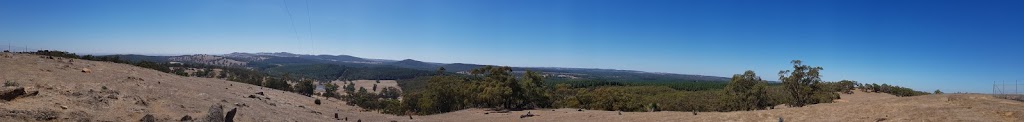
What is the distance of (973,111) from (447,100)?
5520 centimetres

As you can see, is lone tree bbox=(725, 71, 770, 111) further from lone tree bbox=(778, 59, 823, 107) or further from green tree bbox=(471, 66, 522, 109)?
green tree bbox=(471, 66, 522, 109)

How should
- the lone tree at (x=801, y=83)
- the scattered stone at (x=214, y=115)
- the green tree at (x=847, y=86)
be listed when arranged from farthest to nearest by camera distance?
1. the green tree at (x=847, y=86)
2. the lone tree at (x=801, y=83)
3. the scattered stone at (x=214, y=115)

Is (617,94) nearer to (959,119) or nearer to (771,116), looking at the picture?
(771,116)

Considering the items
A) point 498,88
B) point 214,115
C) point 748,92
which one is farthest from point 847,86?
point 214,115

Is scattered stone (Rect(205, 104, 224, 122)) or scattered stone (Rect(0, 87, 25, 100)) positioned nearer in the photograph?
scattered stone (Rect(0, 87, 25, 100))

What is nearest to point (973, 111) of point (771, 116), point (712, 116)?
point (771, 116)

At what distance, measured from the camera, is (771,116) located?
27.4 meters

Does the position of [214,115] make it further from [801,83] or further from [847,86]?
[847,86]

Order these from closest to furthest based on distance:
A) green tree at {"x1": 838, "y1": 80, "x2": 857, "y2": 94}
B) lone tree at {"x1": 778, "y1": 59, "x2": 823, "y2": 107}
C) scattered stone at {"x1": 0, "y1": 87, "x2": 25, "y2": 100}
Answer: scattered stone at {"x1": 0, "y1": 87, "x2": 25, "y2": 100}, lone tree at {"x1": 778, "y1": 59, "x2": 823, "y2": 107}, green tree at {"x1": 838, "y1": 80, "x2": 857, "y2": 94}

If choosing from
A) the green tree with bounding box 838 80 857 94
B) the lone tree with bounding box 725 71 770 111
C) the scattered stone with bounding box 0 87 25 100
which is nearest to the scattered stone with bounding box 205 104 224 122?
the scattered stone with bounding box 0 87 25 100

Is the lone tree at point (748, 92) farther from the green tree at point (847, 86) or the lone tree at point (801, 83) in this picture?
the green tree at point (847, 86)

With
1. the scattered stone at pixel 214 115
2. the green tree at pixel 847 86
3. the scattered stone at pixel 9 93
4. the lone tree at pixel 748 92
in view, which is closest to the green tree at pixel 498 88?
the lone tree at pixel 748 92

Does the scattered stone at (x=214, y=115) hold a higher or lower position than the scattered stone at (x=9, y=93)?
lower

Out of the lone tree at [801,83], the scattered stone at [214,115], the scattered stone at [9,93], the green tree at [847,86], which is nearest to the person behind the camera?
the scattered stone at [9,93]
